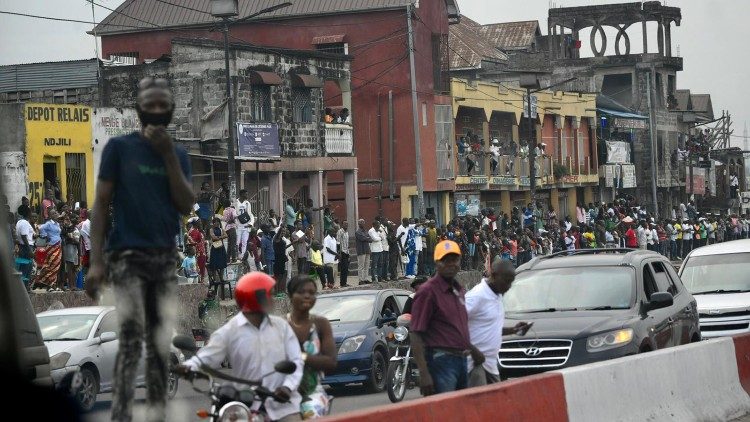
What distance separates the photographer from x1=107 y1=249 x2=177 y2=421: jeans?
7.38 meters

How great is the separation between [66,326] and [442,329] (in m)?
9.46

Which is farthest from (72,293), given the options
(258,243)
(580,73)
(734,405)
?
(580,73)

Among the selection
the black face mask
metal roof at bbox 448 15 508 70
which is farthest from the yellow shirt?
metal roof at bbox 448 15 508 70

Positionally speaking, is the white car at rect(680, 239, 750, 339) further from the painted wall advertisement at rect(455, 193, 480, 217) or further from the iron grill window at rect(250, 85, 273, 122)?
the painted wall advertisement at rect(455, 193, 480, 217)

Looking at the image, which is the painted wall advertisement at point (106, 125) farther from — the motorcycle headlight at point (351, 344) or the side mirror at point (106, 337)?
the motorcycle headlight at point (351, 344)

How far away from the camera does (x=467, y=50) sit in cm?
7456

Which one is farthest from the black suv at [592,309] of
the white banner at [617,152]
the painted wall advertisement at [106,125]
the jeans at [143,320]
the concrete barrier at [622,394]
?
the white banner at [617,152]

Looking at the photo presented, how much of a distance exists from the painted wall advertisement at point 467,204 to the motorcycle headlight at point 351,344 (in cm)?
3739

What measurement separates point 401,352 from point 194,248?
11141 mm

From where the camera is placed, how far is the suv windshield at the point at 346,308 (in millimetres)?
20719

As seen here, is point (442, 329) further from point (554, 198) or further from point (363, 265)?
point (554, 198)

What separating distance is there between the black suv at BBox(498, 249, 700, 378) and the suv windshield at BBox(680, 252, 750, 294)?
4.38 metres

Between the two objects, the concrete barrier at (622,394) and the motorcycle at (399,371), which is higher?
the concrete barrier at (622,394)

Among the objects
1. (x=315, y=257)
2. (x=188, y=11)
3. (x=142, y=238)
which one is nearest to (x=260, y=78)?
(x=315, y=257)
